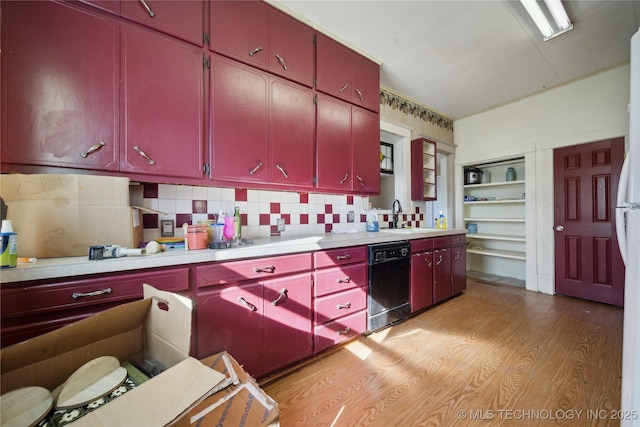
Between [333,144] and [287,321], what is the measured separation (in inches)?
63.1

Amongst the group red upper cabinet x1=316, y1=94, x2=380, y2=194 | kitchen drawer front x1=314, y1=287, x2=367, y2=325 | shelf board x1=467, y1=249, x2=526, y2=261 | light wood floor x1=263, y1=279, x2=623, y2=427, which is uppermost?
red upper cabinet x1=316, y1=94, x2=380, y2=194

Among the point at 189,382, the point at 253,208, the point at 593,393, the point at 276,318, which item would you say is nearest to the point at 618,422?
the point at 593,393

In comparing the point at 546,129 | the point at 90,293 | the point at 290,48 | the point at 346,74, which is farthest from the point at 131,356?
the point at 546,129

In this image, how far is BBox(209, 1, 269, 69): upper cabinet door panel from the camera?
1669 millimetres

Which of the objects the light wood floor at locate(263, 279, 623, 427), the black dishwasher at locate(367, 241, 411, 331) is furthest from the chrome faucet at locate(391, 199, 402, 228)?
the light wood floor at locate(263, 279, 623, 427)

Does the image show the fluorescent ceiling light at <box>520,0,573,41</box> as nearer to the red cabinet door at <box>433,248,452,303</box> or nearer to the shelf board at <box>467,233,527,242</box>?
the red cabinet door at <box>433,248,452,303</box>

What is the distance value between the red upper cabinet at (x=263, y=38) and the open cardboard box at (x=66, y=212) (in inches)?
47.2

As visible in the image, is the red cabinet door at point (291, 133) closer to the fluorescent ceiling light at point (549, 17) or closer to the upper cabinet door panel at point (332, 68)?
the upper cabinet door panel at point (332, 68)

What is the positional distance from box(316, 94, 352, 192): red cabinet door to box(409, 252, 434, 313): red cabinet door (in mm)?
1088

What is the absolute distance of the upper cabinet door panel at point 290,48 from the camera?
1.93 meters

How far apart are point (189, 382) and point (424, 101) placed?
4.24 m

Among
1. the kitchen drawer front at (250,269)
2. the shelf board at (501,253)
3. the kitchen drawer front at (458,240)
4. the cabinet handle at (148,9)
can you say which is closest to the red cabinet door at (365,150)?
the kitchen drawer front at (250,269)

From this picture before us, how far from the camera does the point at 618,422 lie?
126 cm

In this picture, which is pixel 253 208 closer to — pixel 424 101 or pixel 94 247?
pixel 94 247
